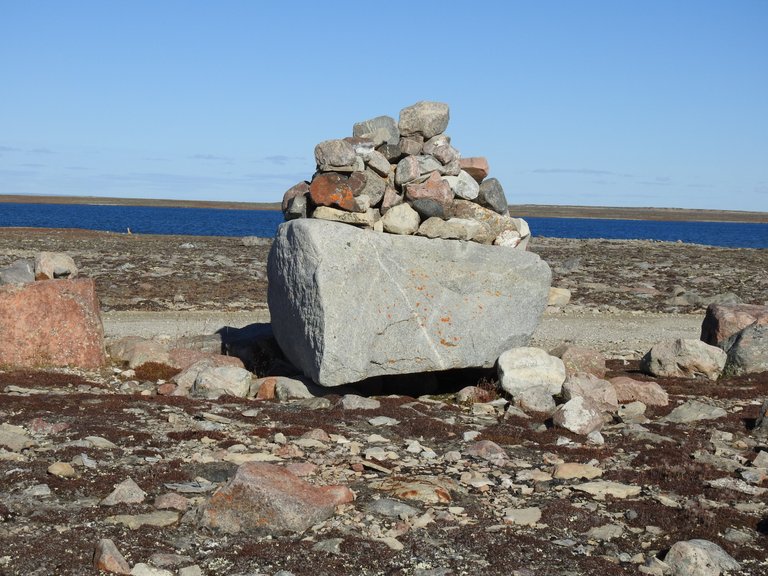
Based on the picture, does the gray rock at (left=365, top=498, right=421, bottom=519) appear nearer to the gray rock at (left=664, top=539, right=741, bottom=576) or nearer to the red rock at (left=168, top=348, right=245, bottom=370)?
the gray rock at (left=664, top=539, right=741, bottom=576)

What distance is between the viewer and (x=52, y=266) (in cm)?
2000

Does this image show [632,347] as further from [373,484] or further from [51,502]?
[51,502]

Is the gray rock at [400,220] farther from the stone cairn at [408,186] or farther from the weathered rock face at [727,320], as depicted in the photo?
the weathered rock face at [727,320]

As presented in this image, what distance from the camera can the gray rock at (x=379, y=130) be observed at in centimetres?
1759

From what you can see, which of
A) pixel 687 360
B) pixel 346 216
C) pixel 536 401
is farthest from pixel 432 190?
pixel 687 360

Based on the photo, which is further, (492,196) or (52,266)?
(52,266)

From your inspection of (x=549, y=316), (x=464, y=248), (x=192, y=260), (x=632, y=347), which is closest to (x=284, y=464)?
(x=464, y=248)

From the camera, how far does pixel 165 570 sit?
26.6 feet

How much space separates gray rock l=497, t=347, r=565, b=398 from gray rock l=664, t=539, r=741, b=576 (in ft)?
24.5

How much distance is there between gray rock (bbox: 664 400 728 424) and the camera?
15.0 meters

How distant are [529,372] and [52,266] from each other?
11.4 meters

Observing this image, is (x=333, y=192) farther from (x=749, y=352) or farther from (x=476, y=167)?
(x=749, y=352)

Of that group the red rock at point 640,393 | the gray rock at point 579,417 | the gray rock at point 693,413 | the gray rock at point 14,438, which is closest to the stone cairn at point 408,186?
the red rock at point 640,393

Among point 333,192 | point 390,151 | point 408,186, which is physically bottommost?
point 333,192
